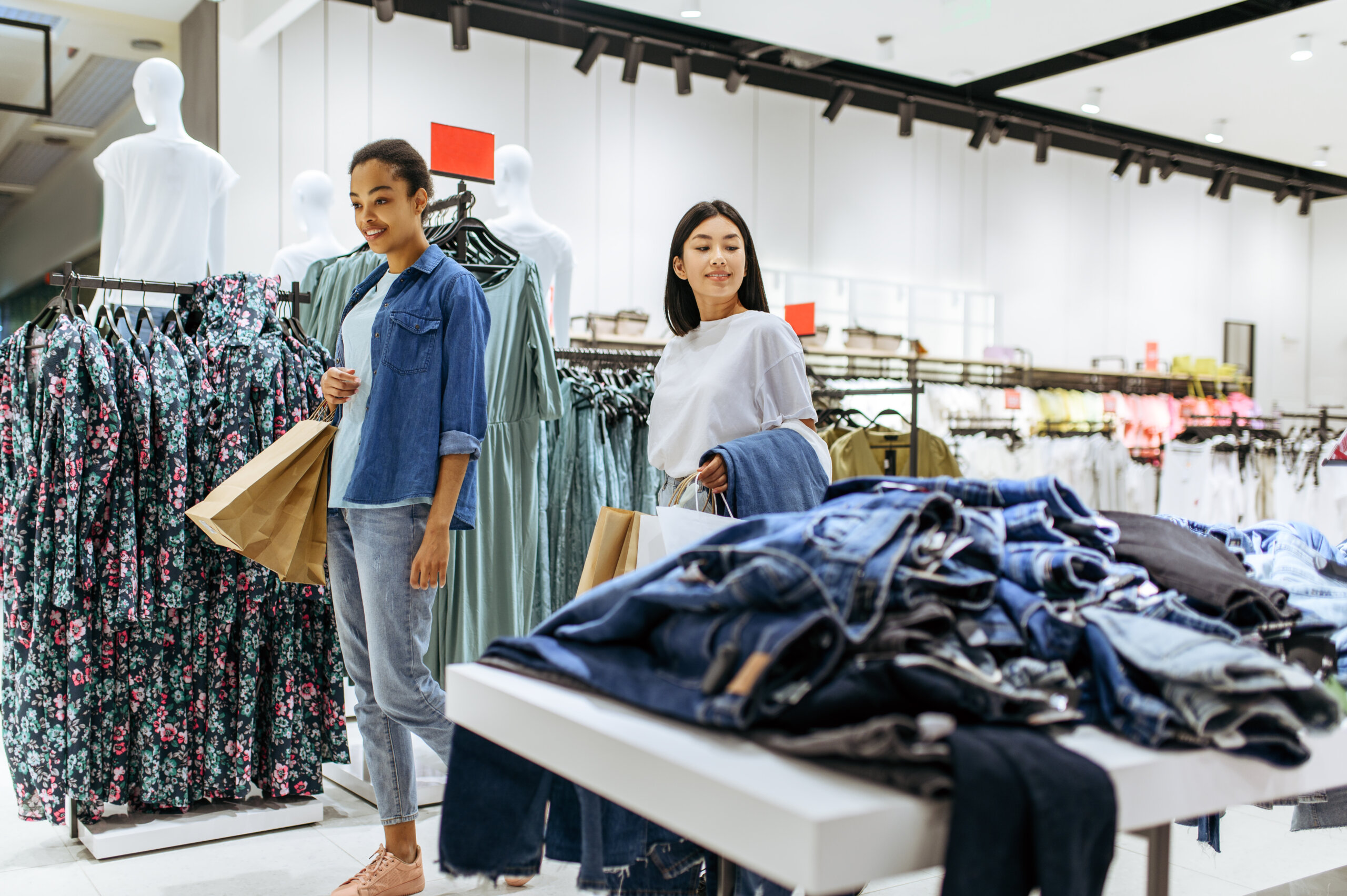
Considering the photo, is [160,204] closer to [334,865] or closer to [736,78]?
[334,865]

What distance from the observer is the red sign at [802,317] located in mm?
4156

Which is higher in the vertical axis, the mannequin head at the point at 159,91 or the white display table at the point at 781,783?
the mannequin head at the point at 159,91

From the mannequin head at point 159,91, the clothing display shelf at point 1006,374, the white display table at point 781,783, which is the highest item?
the mannequin head at point 159,91

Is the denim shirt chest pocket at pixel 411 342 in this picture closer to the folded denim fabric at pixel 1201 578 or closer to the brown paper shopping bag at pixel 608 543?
the brown paper shopping bag at pixel 608 543

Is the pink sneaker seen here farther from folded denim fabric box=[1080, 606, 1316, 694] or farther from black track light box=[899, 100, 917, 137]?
black track light box=[899, 100, 917, 137]

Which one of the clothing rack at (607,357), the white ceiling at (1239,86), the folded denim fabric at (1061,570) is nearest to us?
the folded denim fabric at (1061,570)

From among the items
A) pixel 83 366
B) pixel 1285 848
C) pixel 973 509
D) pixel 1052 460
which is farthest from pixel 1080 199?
pixel 973 509

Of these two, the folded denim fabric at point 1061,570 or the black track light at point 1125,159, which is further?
the black track light at point 1125,159

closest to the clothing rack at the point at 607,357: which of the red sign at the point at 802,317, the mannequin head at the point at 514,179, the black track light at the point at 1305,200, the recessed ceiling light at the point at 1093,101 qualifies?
the red sign at the point at 802,317

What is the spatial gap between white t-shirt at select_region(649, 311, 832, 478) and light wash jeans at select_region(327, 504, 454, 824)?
571 mm

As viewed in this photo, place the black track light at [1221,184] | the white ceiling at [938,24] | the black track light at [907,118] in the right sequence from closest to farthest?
1. the white ceiling at [938,24]
2. the black track light at [907,118]
3. the black track light at [1221,184]

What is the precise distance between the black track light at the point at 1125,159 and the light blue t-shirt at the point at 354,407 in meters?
8.15

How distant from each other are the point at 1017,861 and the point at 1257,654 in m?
0.28

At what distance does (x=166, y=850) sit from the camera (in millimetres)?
2779
